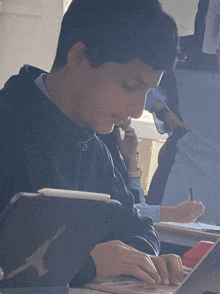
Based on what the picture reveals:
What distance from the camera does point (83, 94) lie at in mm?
963

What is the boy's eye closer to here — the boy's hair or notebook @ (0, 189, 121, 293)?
the boy's hair

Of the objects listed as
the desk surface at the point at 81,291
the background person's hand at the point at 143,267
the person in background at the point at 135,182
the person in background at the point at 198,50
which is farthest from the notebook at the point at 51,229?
the person in background at the point at 198,50

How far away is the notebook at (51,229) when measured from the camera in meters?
0.43

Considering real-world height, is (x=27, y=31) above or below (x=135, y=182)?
above

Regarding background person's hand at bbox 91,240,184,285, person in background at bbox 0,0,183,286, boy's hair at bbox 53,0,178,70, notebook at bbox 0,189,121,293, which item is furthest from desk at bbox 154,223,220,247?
notebook at bbox 0,189,121,293

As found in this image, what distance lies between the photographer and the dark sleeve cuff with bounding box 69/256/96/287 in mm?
570

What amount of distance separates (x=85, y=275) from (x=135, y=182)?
1.94 feet

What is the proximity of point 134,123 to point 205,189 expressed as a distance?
1.25ft

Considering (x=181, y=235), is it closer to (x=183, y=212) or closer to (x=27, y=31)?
(x=183, y=212)

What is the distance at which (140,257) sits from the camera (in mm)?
706

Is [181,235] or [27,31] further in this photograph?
[27,31]

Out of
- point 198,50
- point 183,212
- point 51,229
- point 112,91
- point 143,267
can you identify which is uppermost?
point 198,50

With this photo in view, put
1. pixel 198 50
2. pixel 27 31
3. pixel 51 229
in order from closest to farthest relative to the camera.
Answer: pixel 51 229
pixel 27 31
pixel 198 50

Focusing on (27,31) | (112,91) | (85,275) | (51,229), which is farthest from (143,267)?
(27,31)
